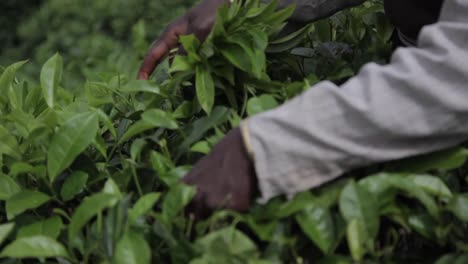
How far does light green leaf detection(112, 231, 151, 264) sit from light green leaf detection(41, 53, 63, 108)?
1.90ft

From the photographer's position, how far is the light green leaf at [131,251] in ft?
3.97

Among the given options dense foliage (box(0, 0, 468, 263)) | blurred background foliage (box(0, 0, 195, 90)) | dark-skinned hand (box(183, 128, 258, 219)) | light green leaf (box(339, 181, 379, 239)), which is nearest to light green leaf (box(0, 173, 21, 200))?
dense foliage (box(0, 0, 468, 263))

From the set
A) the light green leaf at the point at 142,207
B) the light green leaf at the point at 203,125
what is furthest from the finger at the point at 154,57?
the light green leaf at the point at 142,207

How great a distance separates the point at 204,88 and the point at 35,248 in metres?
0.47

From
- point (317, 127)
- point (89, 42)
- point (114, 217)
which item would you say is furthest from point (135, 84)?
point (89, 42)

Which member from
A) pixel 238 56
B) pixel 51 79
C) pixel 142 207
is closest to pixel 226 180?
pixel 142 207

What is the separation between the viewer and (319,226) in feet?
4.02

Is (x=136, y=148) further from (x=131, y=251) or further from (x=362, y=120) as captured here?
(x=362, y=120)

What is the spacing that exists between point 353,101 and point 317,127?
72 mm

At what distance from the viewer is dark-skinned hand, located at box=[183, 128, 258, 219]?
1247mm

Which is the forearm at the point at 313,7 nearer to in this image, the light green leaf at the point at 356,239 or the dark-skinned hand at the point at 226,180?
the dark-skinned hand at the point at 226,180

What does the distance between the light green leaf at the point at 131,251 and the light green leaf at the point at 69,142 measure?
26 cm

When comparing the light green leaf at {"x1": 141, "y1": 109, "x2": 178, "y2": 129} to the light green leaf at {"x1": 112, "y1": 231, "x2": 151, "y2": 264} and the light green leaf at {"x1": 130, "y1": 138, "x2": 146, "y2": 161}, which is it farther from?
the light green leaf at {"x1": 112, "y1": 231, "x2": 151, "y2": 264}

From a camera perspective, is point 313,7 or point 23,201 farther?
point 313,7
